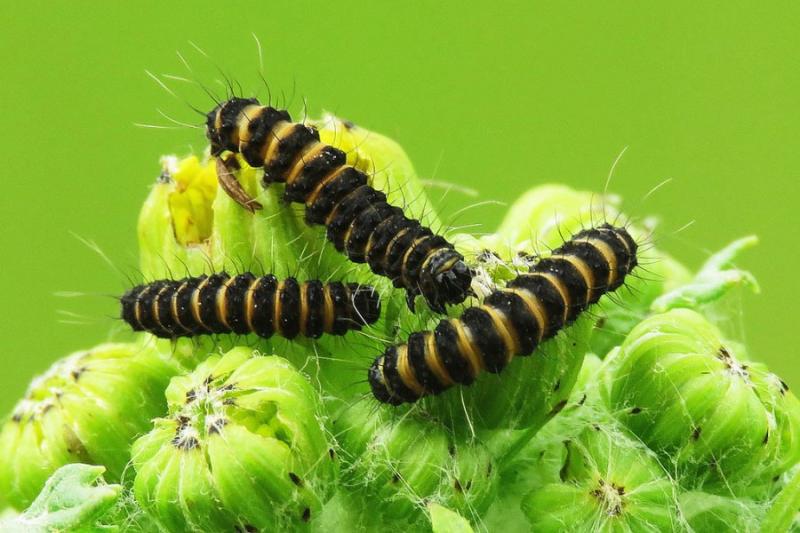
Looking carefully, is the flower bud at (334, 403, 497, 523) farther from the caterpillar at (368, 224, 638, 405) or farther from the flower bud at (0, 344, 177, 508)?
the flower bud at (0, 344, 177, 508)

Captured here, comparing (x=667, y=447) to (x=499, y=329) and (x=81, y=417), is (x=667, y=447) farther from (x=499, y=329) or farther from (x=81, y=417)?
(x=81, y=417)

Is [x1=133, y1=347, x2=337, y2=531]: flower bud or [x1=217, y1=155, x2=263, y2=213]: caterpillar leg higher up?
[x1=217, y1=155, x2=263, y2=213]: caterpillar leg

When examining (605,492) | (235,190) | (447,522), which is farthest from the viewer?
(235,190)

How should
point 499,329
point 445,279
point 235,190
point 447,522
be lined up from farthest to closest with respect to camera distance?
1. point 235,190
2. point 445,279
3. point 499,329
4. point 447,522

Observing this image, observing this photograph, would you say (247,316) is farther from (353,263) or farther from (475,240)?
(475,240)

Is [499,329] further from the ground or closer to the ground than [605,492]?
further from the ground

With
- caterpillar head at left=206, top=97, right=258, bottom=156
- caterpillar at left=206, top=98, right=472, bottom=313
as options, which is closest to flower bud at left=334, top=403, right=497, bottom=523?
caterpillar at left=206, top=98, right=472, bottom=313

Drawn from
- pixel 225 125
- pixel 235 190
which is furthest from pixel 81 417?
pixel 225 125
